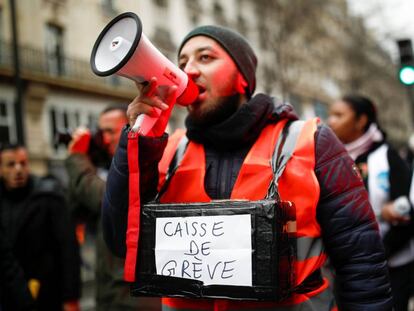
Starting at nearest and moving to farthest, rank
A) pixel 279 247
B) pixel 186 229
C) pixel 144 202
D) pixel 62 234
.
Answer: pixel 279 247
pixel 186 229
pixel 144 202
pixel 62 234

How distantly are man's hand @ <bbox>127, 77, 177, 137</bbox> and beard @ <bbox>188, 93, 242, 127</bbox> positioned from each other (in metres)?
0.19

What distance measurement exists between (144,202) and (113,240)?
183mm

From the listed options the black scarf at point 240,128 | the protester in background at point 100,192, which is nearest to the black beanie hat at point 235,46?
the black scarf at point 240,128

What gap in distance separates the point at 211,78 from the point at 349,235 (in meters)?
0.72

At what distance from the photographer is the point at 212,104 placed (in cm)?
198

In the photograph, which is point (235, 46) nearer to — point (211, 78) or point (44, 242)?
point (211, 78)

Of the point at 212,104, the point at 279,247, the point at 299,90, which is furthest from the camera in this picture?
the point at 299,90

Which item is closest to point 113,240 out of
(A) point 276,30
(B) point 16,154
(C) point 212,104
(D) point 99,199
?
Result: (C) point 212,104

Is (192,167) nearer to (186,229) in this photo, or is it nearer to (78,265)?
(186,229)

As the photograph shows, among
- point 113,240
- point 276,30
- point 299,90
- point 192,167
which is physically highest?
point 299,90

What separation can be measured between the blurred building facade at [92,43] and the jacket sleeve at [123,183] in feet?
52.3

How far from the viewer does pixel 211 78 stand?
1973mm

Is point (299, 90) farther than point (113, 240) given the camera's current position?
Yes

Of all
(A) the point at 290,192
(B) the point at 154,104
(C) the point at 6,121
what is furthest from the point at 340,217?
(C) the point at 6,121
